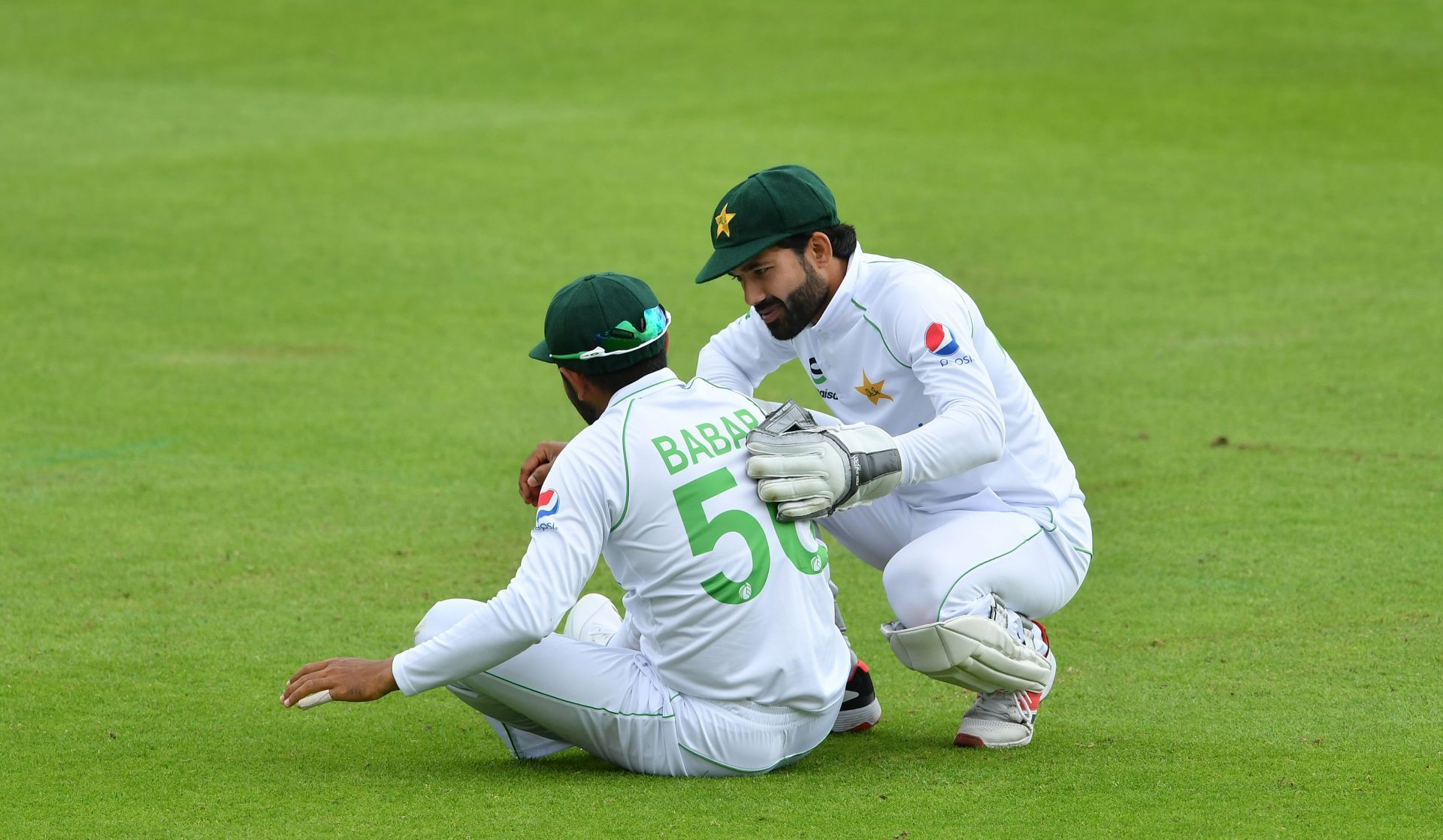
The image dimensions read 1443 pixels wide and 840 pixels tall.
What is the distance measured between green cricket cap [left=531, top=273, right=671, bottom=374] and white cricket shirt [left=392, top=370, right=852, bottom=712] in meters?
0.10

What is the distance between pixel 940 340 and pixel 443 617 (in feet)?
5.21

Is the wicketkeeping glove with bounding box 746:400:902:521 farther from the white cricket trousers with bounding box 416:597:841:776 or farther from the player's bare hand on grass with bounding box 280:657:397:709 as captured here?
the player's bare hand on grass with bounding box 280:657:397:709

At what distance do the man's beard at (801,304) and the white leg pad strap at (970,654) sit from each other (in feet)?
3.10

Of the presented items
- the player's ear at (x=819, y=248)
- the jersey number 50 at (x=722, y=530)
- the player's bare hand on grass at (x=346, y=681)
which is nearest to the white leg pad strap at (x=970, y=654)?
the jersey number 50 at (x=722, y=530)

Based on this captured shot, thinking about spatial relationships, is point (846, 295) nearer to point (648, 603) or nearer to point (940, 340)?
point (940, 340)

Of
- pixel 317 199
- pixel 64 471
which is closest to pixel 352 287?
pixel 317 199

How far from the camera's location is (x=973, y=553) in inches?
186

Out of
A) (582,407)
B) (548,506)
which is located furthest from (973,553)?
(548,506)

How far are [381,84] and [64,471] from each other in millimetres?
14307

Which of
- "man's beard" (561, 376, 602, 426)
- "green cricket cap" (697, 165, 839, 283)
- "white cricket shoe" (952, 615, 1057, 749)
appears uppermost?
"green cricket cap" (697, 165, 839, 283)

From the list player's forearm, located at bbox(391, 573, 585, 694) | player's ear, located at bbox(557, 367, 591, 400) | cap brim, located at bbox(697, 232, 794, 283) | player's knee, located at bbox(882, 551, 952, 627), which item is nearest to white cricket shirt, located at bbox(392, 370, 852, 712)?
player's forearm, located at bbox(391, 573, 585, 694)

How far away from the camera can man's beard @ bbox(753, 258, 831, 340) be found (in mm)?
4891

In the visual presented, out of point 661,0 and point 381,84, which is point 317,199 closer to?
point 381,84

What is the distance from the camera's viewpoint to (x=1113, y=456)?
28.1 feet
